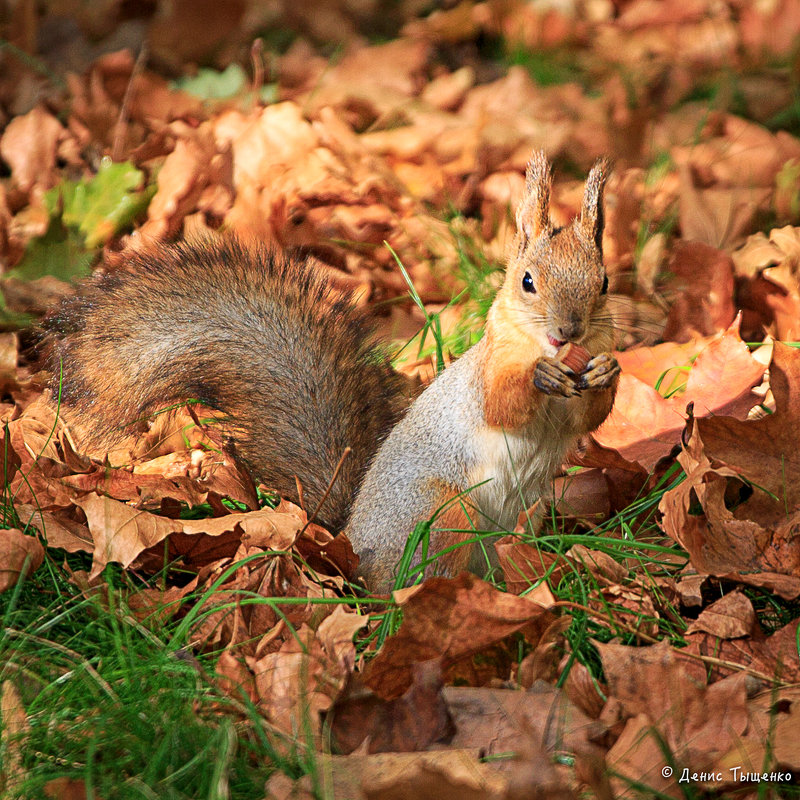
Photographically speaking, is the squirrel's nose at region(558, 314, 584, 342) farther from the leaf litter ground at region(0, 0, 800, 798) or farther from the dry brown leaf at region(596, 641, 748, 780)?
the dry brown leaf at region(596, 641, 748, 780)

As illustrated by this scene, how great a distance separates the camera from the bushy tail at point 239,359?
231 cm

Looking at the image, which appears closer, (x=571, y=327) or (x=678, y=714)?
(x=678, y=714)

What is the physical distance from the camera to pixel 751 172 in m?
3.62

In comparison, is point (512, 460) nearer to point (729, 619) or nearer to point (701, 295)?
point (729, 619)

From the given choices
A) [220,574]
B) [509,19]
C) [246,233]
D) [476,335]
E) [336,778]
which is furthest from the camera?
[509,19]

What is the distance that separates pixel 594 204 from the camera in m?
2.10

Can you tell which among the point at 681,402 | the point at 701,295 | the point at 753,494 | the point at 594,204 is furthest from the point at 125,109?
the point at 753,494

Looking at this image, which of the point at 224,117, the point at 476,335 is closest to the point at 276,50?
the point at 224,117

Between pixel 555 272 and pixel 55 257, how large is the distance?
6.76 ft

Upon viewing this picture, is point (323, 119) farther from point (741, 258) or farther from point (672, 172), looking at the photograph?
point (741, 258)

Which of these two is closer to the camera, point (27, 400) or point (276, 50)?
point (27, 400)

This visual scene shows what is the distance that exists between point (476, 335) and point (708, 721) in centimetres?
174

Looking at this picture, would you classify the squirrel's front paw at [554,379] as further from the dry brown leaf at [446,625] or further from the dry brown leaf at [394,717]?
the dry brown leaf at [394,717]

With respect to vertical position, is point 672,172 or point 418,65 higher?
point 418,65
